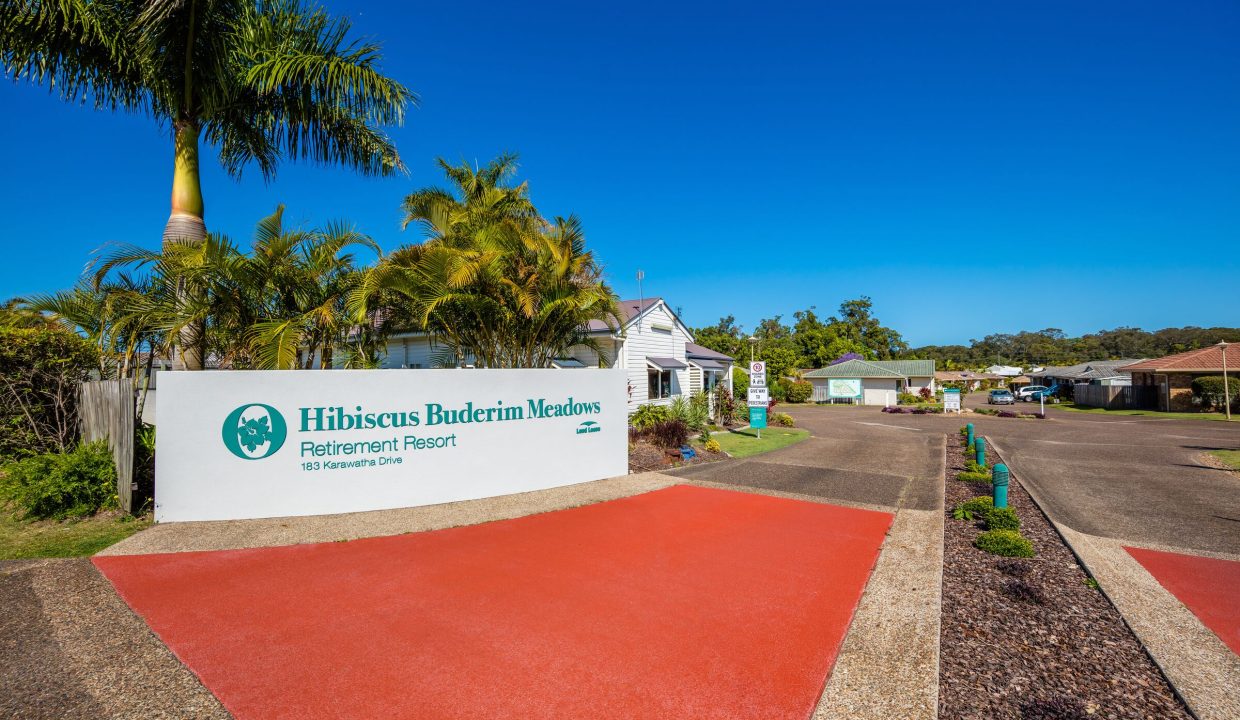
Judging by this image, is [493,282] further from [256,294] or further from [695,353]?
[695,353]

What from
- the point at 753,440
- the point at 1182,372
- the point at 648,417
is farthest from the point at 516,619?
the point at 1182,372

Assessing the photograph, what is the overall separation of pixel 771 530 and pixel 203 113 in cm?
1028

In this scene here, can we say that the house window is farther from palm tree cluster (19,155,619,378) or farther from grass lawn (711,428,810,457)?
palm tree cluster (19,155,619,378)

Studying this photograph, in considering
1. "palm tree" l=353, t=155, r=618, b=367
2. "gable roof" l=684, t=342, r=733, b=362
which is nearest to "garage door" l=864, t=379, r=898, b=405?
"gable roof" l=684, t=342, r=733, b=362

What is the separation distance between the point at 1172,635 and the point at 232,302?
10918 mm

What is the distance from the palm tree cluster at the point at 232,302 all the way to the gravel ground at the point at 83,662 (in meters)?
3.53

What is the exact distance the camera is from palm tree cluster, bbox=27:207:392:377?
298 inches

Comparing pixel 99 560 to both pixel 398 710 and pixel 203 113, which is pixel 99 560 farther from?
pixel 203 113

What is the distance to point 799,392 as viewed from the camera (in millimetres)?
43531

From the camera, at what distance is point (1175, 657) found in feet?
12.0

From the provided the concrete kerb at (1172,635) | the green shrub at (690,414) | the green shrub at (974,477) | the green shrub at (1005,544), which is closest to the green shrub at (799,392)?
the green shrub at (690,414)

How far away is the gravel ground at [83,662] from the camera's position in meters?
3.04

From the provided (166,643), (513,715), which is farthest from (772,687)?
(166,643)

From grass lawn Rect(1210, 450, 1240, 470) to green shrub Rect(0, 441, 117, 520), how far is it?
20.1m
